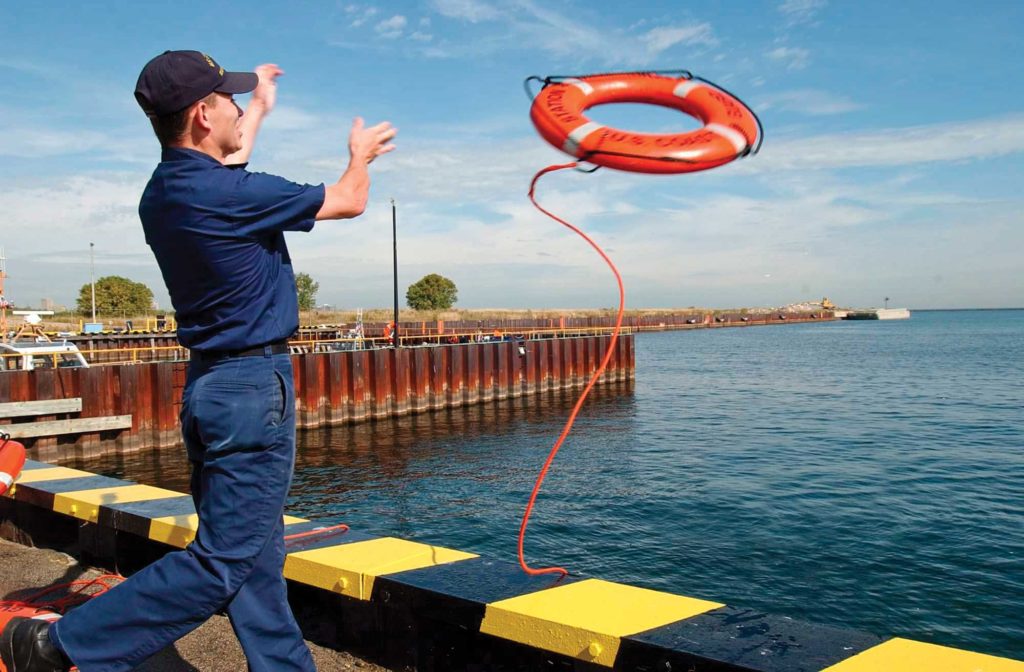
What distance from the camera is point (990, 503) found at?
437 inches

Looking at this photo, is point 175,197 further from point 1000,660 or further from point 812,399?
point 812,399

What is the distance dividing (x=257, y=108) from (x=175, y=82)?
0.48 metres

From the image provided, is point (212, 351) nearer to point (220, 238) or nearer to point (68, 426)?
point (220, 238)

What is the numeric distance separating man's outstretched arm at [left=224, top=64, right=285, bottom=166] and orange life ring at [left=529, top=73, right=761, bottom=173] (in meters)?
1.38

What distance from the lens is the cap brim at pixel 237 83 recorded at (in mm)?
2301

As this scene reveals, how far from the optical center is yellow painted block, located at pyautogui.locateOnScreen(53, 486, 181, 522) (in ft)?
14.6

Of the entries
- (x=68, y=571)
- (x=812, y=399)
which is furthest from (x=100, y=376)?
(x=812, y=399)

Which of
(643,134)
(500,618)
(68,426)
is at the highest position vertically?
(643,134)

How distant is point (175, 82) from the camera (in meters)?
2.22

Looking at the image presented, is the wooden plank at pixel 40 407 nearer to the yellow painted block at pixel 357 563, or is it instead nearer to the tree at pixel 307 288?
the yellow painted block at pixel 357 563

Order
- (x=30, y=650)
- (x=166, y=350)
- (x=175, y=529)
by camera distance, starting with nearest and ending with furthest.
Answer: (x=30, y=650)
(x=175, y=529)
(x=166, y=350)

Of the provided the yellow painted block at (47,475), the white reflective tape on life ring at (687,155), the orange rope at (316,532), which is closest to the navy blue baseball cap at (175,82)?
the white reflective tape on life ring at (687,155)

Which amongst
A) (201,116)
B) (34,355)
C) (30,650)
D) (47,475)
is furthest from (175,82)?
(34,355)

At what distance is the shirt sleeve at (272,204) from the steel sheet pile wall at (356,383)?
13.8 metres
